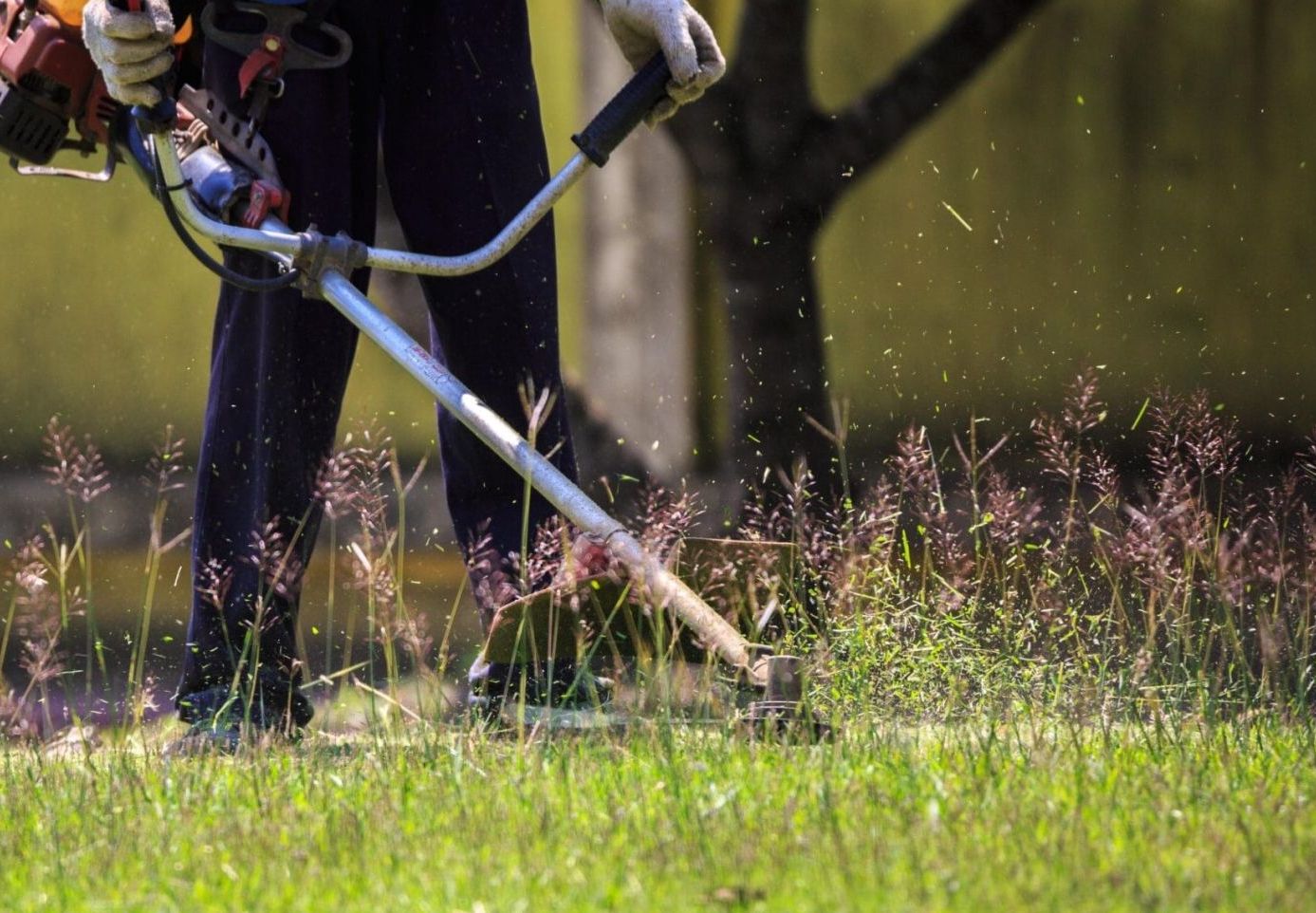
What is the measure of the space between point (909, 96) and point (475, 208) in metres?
2.26

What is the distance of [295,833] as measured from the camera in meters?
2.73

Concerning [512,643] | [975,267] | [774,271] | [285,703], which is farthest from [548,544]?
[975,267]

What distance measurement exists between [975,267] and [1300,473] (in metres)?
1.17

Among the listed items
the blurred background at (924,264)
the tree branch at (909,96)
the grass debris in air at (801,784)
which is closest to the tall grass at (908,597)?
the grass debris in air at (801,784)

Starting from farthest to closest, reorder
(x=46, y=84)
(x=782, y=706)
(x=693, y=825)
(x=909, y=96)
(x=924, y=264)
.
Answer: (x=924, y=264), (x=909, y=96), (x=46, y=84), (x=782, y=706), (x=693, y=825)

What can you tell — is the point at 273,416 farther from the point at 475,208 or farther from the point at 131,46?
the point at 131,46

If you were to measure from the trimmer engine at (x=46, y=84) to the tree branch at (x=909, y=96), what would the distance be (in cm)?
241

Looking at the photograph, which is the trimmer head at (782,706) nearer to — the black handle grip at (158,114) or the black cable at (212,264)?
the black cable at (212,264)

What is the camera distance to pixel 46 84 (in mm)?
3748

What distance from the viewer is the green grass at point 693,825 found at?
237cm

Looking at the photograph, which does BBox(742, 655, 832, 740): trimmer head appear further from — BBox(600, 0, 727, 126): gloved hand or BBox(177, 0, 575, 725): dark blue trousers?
BBox(600, 0, 727, 126): gloved hand

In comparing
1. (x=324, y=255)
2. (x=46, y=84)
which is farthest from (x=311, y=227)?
(x=46, y=84)

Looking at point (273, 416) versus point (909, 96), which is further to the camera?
point (909, 96)

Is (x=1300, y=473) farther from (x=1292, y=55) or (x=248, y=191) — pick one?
(x=248, y=191)
